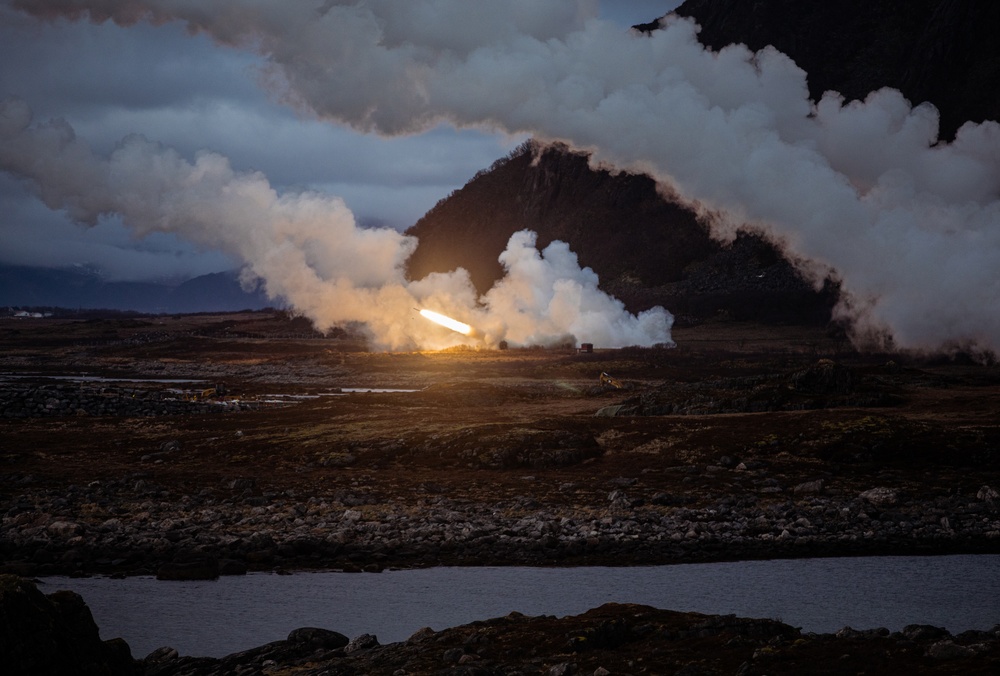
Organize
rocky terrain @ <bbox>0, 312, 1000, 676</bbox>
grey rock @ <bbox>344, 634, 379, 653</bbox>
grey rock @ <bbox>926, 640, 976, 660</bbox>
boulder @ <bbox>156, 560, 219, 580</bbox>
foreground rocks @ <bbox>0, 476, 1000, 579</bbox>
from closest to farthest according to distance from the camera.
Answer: grey rock @ <bbox>926, 640, 976, 660</bbox>
rocky terrain @ <bbox>0, 312, 1000, 676</bbox>
grey rock @ <bbox>344, 634, 379, 653</bbox>
boulder @ <bbox>156, 560, 219, 580</bbox>
foreground rocks @ <bbox>0, 476, 1000, 579</bbox>

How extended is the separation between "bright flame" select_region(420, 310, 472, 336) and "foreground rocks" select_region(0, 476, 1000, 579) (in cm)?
12584

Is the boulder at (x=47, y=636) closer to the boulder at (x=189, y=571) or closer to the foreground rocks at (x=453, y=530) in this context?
the boulder at (x=189, y=571)

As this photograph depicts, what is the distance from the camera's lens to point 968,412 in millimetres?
70312

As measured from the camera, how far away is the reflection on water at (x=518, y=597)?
32.3 meters

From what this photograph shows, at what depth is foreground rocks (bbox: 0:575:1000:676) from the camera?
A: 2131 centimetres

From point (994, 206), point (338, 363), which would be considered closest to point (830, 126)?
point (994, 206)

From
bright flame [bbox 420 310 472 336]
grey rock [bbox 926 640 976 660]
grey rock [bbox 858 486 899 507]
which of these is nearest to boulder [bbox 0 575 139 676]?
grey rock [bbox 926 640 976 660]

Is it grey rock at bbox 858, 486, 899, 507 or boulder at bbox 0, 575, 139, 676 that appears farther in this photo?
grey rock at bbox 858, 486, 899, 507

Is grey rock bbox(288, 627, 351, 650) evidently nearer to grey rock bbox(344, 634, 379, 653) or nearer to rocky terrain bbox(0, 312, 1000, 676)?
rocky terrain bbox(0, 312, 1000, 676)

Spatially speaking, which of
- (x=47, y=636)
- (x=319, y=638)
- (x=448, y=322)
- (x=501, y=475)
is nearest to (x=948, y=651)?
(x=319, y=638)

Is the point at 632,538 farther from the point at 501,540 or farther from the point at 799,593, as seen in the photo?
the point at 799,593

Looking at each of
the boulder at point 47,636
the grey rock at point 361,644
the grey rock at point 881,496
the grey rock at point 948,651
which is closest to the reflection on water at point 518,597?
the grey rock at point 361,644

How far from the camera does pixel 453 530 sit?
44.1m

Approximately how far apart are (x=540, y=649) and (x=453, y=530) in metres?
18.2
